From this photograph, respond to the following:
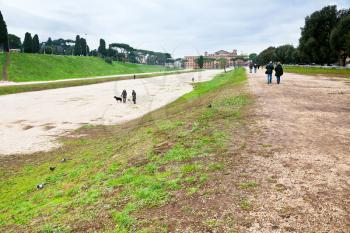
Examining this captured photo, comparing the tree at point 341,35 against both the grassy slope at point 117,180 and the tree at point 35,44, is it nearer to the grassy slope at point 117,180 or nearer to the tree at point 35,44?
the grassy slope at point 117,180

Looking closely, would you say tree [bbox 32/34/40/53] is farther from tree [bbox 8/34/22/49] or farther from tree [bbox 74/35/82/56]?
tree [bbox 74/35/82/56]

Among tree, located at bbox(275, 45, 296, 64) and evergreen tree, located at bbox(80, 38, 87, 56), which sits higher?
evergreen tree, located at bbox(80, 38, 87, 56)

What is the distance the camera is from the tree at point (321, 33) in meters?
85.5

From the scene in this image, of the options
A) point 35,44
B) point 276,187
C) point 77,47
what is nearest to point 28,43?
point 35,44

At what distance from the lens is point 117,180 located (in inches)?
458

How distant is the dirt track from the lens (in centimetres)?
724

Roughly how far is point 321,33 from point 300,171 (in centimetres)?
8878

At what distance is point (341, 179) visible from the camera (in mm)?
9195

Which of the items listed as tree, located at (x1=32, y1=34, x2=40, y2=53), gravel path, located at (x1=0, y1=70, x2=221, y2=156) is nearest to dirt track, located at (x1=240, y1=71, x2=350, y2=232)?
gravel path, located at (x1=0, y1=70, x2=221, y2=156)

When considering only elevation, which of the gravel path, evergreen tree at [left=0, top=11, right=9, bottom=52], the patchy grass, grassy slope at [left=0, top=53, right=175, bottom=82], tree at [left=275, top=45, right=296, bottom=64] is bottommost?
the gravel path

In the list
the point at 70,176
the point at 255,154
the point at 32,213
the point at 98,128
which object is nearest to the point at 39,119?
the point at 98,128

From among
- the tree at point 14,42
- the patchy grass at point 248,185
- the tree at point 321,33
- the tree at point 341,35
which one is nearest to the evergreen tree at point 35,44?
the tree at point 14,42

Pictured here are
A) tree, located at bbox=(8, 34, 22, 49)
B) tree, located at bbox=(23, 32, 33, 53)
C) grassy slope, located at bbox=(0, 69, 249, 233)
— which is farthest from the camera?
tree, located at bbox=(8, 34, 22, 49)

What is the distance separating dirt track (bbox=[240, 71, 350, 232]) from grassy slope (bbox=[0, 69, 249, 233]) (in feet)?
5.29
